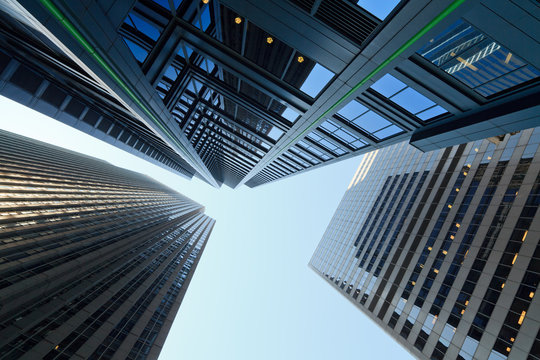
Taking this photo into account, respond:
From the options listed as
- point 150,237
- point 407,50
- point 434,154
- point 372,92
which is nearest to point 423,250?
point 434,154

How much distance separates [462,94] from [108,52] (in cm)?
1349

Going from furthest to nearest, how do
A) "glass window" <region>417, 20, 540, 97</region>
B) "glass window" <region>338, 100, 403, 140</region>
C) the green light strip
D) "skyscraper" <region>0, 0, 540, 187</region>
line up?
"glass window" <region>338, 100, 403, 140</region>
"glass window" <region>417, 20, 540, 97</region>
"skyscraper" <region>0, 0, 540, 187</region>
the green light strip

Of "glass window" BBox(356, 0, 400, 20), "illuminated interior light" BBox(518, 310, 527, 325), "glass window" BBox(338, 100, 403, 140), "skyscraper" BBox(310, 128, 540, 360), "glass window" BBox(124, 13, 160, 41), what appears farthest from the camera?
"skyscraper" BBox(310, 128, 540, 360)

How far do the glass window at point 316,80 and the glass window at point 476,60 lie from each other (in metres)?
3.88

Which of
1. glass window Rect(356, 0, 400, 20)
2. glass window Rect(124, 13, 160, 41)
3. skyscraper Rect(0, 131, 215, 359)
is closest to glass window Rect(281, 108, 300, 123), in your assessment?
glass window Rect(124, 13, 160, 41)

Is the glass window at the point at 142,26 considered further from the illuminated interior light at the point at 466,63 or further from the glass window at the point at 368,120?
the illuminated interior light at the point at 466,63

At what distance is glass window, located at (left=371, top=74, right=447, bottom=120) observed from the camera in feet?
41.7

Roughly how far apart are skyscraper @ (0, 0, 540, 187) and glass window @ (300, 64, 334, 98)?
0.07 meters

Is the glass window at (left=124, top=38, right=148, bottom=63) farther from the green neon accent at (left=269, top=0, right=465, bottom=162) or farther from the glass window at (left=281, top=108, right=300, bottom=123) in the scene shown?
the green neon accent at (left=269, top=0, right=465, bottom=162)

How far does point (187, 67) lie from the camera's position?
17.3m

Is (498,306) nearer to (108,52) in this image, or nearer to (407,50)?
(407,50)

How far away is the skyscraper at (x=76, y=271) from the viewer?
2630 centimetres

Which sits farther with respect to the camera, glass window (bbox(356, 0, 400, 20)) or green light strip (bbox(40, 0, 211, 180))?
glass window (bbox(356, 0, 400, 20))

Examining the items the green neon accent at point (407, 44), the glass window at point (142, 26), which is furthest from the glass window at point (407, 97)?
the glass window at point (142, 26)
